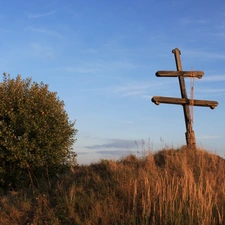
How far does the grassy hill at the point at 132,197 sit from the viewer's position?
8156 mm

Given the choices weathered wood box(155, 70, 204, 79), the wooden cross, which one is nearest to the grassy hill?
the wooden cross

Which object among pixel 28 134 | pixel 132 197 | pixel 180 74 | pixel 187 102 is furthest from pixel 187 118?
pixel 28 134

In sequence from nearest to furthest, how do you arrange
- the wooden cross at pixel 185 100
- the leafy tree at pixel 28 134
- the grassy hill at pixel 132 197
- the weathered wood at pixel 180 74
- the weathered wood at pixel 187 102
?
the grassy hill at pixel 132 197 → the weathered wood at pixel 187 102 → the wooden cross at pixel 185 100 → the weathered wood at pixel 180 74 → the leafy tree at pixel 28 134

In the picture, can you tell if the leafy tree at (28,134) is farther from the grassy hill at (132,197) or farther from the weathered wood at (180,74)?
the weathered wood at (180,74)

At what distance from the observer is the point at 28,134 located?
21.0m

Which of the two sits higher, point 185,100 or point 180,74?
point 180,74

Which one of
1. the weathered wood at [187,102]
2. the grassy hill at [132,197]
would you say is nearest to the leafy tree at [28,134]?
the grassy hill at [132,197]

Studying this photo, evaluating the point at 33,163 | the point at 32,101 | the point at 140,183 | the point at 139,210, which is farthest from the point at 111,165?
the point at 32,101

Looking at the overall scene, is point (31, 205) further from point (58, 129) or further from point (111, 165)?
point (58, 129)

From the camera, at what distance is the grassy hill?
8.16 meters

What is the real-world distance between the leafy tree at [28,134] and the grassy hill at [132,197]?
6.17 metres

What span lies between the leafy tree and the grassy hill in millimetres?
6169

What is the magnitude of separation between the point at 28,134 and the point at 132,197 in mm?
12476

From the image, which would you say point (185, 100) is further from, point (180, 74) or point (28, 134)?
point (28, 134)
